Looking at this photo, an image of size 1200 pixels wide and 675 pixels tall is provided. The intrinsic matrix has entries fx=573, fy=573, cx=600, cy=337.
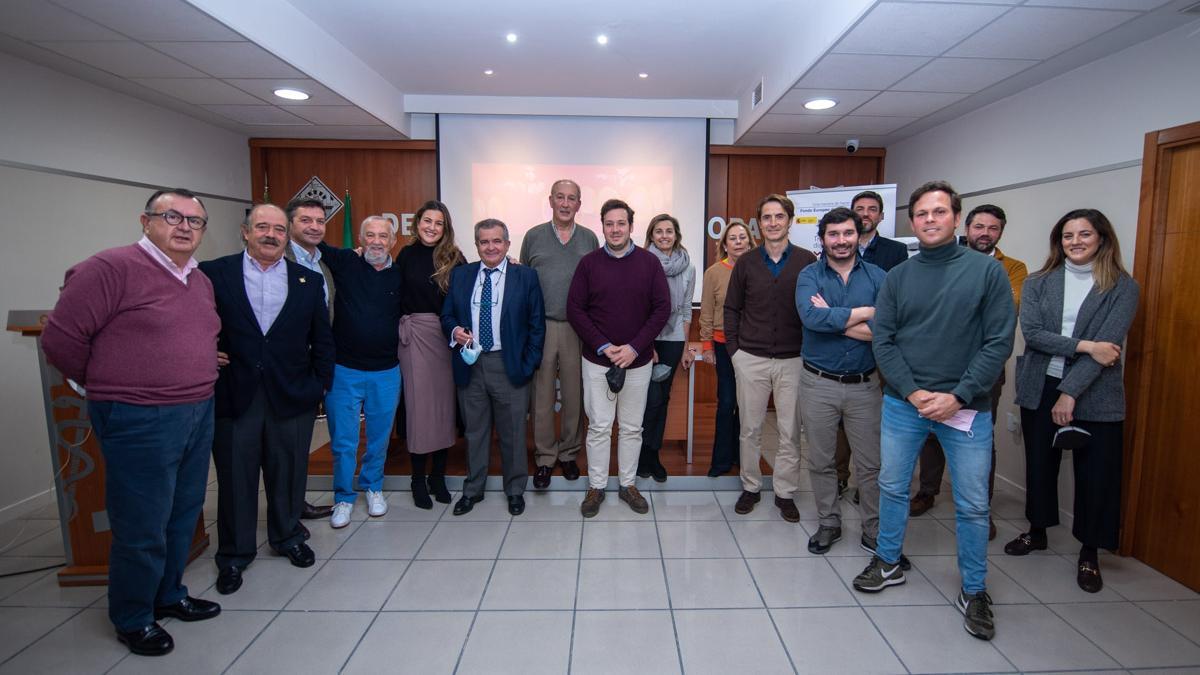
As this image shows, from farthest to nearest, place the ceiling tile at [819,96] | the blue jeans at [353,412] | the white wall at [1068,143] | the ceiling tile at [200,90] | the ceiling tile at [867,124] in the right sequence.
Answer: the ceiling tile at [867,124]
the ceiling tile at [819,96]
the ceiling tile at [200,90]
the blue jeans at [353,412]
the white wall at [1068,143]

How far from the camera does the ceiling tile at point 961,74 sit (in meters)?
3.64

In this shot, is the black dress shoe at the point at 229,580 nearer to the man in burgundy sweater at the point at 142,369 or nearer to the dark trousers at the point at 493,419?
the man in burgundy sweater at the point at 142,369

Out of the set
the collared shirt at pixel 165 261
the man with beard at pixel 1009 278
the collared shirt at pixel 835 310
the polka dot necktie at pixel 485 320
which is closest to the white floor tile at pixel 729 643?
the man with beard at pixel 1009 278

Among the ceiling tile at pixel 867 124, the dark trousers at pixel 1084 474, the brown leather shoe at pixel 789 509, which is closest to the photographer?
the dark trousers at pixel 1084 474

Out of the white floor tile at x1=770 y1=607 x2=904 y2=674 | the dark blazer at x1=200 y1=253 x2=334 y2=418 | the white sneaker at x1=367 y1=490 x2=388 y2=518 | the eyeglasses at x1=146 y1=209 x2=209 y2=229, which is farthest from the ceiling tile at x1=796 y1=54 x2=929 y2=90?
the white sneaker at x1=367 y1=490 x2=388 y2=518

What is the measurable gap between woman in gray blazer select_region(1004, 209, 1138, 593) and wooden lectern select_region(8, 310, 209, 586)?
453 cm

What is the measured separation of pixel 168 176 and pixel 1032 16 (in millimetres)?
6244

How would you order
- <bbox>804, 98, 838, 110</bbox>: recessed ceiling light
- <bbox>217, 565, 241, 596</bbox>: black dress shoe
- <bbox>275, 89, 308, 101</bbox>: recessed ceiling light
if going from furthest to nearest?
<bbox>804, 98, 838, 110</bbox>: recessed ceiling light
<bbox>275, 89, 308, 101</bbox>: recessed ceiling light
<bbox>217, 565, 241, 596</bbox>: black dress shoe

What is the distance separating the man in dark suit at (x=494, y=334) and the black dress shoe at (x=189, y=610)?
1334 millimetres

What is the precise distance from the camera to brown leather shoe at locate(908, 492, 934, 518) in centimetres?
358

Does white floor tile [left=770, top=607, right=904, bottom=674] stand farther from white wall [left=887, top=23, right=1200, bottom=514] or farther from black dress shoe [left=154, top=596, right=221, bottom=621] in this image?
black dress shoe [left=154, top=596, right=221, bottom=621]

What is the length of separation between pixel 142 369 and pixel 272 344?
542mm

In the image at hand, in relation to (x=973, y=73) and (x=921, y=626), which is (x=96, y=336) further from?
(x=973, y=73)

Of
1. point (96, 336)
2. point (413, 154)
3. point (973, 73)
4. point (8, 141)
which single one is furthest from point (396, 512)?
point (973, 73)
